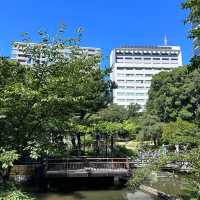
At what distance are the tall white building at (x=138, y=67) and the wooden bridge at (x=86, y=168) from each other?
367 feet

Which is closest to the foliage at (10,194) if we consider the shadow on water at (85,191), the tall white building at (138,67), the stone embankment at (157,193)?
the stone embankment at (157,193)

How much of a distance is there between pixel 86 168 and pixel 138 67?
126m

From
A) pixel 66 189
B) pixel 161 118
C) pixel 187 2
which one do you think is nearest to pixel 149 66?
pixel 161 118

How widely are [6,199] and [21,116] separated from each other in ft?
8.47

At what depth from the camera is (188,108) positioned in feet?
163

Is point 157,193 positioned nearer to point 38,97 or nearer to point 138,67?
point 38,97

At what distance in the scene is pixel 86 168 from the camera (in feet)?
79.6

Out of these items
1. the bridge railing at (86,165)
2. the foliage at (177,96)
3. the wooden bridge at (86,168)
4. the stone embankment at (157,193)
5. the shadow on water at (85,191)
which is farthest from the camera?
the foliage at (177,96)

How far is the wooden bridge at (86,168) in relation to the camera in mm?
23377

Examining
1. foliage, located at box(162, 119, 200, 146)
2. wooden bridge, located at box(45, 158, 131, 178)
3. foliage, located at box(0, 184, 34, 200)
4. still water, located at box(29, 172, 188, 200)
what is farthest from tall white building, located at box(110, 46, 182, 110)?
foliage, located at box(0, 184, 34, 200)

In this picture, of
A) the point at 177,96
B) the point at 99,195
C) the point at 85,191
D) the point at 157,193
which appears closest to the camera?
the point at 157,193

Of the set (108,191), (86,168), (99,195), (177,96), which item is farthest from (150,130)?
(99,195)

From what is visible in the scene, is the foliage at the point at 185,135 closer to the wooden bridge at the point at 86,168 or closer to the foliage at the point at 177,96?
the wooden bridge at the point at 86,168

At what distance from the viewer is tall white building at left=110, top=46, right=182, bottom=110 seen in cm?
14012
